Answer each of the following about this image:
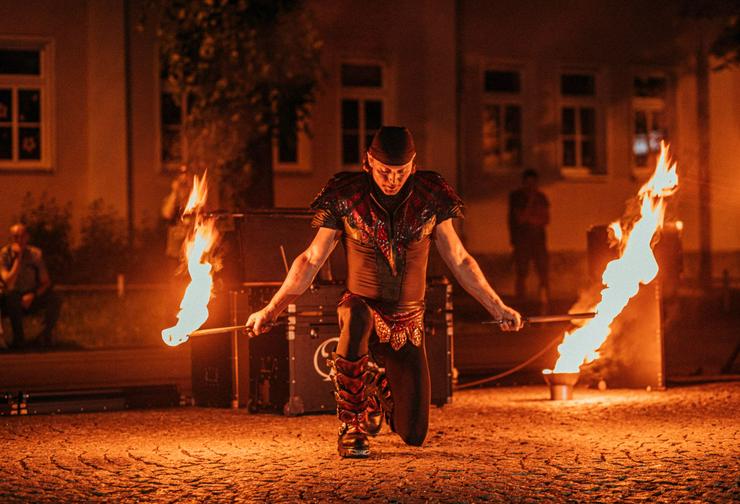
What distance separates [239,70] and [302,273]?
12137 millimetres

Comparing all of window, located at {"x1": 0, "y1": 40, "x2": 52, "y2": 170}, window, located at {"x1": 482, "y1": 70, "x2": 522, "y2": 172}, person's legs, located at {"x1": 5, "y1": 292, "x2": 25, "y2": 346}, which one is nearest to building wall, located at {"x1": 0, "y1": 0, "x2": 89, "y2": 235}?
window, located at {"x1": 0, "y1": 40, "x2": 52, "y2": 170}

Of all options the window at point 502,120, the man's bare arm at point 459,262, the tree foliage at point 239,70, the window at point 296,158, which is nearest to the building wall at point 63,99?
the window at point 296,158

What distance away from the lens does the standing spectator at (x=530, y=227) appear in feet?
71.2

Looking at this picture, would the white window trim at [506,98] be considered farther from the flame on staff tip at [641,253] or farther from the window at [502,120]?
the flame on staff tip at [641,253]

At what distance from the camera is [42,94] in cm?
2473

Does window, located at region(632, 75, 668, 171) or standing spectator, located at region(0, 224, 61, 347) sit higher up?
window, located at region(632, 75, 668, 171)

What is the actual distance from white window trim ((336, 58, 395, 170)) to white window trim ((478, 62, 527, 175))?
6.84 ft

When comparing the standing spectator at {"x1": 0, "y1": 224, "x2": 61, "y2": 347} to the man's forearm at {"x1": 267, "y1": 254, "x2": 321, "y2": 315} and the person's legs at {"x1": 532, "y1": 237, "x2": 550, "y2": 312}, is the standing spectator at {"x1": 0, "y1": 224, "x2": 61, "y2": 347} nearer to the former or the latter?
the person's legs at {"x1": 532, "y1": 237, "x2": 550, "y2": 312}

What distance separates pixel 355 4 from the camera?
2616 cm

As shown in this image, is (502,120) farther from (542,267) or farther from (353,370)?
(353,370)

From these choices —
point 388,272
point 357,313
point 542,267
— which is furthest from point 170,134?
point 357,313

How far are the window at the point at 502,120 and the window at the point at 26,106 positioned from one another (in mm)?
9122

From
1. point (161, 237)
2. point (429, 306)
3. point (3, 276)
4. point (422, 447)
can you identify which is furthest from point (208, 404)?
point (161, 237)

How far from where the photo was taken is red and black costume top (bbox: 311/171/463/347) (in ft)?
27.3
